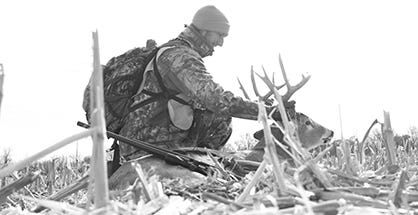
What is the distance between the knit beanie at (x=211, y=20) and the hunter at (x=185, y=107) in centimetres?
10

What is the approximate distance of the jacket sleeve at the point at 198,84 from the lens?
5254mm

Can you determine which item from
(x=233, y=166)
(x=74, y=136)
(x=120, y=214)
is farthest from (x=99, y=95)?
(x=233, y=166)

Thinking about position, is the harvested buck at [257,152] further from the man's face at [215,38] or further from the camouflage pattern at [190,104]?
the man's face at [215,38]

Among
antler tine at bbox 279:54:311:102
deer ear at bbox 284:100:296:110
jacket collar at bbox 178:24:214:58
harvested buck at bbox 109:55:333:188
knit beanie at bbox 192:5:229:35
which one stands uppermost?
knit beanie at bbox 192:5:229:35

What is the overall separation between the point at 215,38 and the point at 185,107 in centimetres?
85

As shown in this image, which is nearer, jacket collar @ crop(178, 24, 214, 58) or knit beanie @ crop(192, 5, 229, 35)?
jacket collar @ crop(178, 24, 214, 58)

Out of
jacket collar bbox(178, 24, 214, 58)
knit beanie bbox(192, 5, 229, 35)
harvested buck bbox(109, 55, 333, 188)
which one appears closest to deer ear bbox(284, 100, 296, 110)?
harvested buck bbox(109, 55, 333, 188)

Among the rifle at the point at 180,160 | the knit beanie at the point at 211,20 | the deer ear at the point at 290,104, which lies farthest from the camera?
the knit beanie at the point at 211,20

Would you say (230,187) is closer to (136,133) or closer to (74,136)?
(74,136)

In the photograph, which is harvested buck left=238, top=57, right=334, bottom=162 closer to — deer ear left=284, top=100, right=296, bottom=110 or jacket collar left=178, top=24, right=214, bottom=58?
deer ear left=284, top=100, right=296, bottom=110

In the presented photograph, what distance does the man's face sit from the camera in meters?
6.03

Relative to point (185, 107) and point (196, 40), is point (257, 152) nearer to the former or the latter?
point (185, 107)

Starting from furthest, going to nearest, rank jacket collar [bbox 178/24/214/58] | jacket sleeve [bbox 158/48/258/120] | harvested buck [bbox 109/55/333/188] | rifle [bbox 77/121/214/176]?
jacket collar [bbox 178/24/214/58]
jacket sleeve [bbox 158/48/258/120]
rifle [bbox 77/121/214/176]
harvested buck [bbox 109/55/333/188]

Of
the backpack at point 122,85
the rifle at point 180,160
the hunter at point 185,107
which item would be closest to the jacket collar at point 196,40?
the hunter at point 185,107
